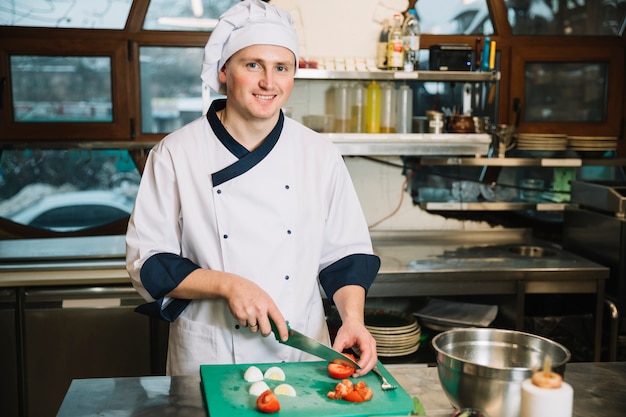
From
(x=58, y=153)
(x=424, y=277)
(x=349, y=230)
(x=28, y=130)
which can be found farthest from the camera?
(x=58, y=153)

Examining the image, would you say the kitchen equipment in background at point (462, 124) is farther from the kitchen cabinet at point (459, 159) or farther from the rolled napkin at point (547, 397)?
the rolled napkin at point (547, 397)

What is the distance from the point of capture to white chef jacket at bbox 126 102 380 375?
6.61 ft

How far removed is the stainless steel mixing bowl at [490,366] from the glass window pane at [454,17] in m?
2.94

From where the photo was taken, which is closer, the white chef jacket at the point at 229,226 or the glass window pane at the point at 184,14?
the white chef jacket at the point at 229,226

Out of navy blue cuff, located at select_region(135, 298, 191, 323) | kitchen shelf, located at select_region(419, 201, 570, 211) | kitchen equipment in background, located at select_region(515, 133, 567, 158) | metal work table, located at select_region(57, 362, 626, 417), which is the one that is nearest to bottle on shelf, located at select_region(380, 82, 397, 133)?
kitchen shelf, located at select_region(419, 201, 570, 211)

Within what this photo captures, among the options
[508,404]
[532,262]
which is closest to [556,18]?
[532,262]

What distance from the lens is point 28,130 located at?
4023mm

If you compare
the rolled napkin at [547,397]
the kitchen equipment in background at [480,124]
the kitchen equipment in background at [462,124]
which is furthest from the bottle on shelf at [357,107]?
the rolled napkin at [547,397]

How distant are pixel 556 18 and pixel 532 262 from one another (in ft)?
5.37

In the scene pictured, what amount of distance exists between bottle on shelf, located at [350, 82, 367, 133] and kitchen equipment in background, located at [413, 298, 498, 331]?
1.01m

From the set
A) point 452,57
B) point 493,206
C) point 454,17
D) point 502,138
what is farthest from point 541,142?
point 454,17

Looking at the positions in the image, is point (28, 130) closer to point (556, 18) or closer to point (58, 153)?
point (58, 153)

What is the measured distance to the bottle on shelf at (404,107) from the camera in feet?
12.4

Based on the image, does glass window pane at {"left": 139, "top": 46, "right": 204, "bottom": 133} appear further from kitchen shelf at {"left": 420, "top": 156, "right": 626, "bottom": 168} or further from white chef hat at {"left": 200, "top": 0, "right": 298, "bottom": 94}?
white chef hat at {"left": 200, "top": 0, "right": 298, "bottom": 94}
